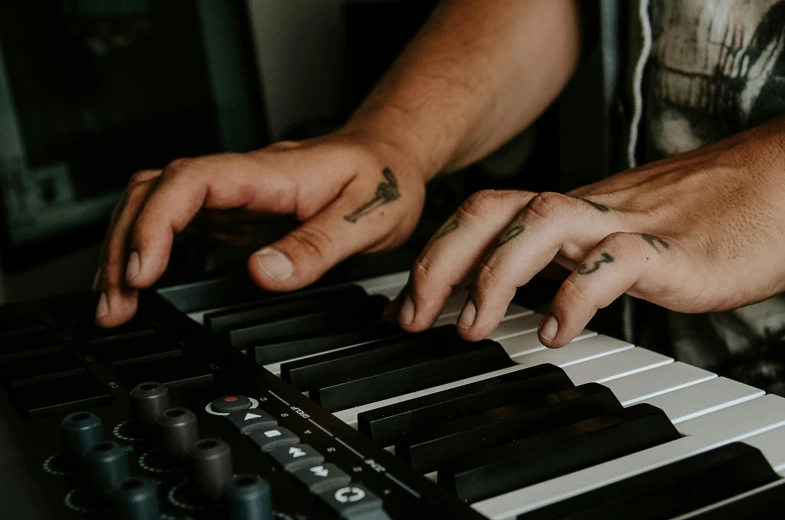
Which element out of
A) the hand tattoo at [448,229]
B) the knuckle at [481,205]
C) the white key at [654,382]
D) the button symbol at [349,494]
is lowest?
the white key at [654,382]

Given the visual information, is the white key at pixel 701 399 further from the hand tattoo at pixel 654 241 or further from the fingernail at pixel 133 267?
the fingernail at pixel 133 267

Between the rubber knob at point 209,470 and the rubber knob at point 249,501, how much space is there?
0.03 m

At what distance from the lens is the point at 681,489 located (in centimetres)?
45

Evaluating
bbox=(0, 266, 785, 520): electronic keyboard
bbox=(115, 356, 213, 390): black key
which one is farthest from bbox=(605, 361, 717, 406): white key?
bbox=(115, 356, 213, 390): black key

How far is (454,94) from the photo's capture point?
1.10 m

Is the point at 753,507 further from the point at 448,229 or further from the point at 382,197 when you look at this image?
the point at 382,197

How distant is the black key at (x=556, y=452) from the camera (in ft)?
1.54

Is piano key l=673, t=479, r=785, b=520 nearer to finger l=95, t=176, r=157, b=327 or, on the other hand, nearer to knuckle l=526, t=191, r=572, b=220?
knuckle l=526, t=191, r=572, b=220

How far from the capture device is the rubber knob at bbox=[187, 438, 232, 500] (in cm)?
44

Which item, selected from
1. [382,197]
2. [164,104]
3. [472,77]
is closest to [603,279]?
[382,197]

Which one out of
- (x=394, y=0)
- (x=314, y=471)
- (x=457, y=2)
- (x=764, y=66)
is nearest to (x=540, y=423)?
(x=314, y=471)

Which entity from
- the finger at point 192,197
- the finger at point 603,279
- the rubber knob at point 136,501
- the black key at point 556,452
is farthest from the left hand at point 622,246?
the rubber knob at point 136,501

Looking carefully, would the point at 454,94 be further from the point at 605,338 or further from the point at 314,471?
the point at 314,471

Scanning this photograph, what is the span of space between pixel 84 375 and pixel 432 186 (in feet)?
3.86
